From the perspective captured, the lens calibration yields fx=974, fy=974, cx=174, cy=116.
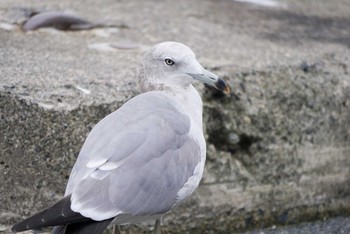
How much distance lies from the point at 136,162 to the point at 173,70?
0.60 meters

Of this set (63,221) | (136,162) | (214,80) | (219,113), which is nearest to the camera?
(63,221)

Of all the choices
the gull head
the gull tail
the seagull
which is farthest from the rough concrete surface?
the gull tail

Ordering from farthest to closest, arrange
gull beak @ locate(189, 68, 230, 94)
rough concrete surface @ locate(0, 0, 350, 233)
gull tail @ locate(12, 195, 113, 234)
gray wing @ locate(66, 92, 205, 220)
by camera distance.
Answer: rough concrete surface @ locate(0, 0, 350, 233)
gull beak @ locate(189, 68, 230, 94)
gray wing @ locate(66, 92, 205, 220)
gull tail @ locate(12, 195, 113, 234)

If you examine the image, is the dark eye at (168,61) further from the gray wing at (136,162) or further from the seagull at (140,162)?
the gray wing at (136,162)

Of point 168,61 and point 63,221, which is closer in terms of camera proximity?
point 63,221

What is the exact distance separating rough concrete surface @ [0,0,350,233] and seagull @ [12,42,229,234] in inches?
16.2

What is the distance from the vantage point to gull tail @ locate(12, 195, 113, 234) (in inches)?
123

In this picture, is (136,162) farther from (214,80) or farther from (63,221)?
(214,80)

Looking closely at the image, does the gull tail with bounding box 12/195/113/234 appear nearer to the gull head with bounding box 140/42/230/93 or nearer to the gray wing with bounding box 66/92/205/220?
the gray wing with bounding box 66/92/205/220

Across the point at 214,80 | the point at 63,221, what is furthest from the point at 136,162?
the point at 214,80

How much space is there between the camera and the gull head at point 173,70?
3.81 meters

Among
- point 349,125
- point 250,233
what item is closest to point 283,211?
point 250,233

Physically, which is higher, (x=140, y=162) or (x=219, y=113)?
(x=140, y=162)

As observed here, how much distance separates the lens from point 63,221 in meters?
3.13
